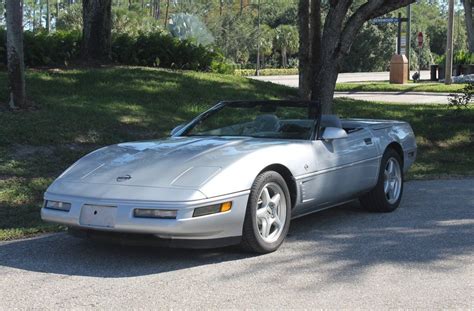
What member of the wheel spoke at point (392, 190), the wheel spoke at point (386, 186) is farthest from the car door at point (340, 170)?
the wheel spoke at point (392, 190)

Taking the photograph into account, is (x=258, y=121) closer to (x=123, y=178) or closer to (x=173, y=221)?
(x=123, y=178)

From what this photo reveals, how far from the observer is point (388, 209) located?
716 cm

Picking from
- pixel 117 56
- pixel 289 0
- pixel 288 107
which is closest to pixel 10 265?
pixel 288 107

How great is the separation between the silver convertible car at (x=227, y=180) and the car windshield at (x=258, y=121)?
1 centimetres

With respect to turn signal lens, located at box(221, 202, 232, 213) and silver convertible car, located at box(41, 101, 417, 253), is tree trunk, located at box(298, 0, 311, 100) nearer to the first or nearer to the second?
silver convertible car, located at box(41, 101, 417, 253)

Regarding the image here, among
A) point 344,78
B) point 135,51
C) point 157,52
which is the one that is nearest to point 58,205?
point 135,51

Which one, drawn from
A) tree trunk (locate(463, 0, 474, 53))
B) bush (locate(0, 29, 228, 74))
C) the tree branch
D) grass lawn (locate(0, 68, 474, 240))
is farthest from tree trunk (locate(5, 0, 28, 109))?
tree trunk (locate(463, 0, 474, 53))

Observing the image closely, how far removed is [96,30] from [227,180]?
10.9 m

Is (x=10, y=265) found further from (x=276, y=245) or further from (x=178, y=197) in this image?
(x=276, y=245)

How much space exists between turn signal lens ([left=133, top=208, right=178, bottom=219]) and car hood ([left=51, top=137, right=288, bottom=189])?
0.24 m

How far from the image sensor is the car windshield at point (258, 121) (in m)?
6.38

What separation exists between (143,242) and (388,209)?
329 cm

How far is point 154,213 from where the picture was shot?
4.84m

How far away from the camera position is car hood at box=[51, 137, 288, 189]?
5090 millimetres
